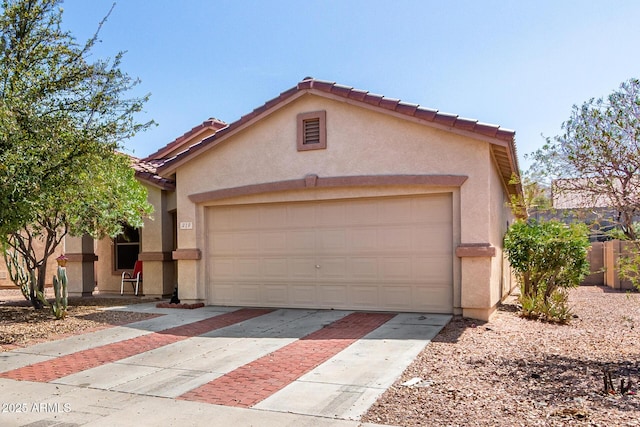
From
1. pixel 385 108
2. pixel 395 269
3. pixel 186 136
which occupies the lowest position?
pixel 395 269

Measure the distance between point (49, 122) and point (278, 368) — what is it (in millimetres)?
5394

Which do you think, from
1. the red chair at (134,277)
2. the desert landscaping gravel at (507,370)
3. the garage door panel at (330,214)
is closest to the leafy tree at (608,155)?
the desert landscaping gravel at (507,370)

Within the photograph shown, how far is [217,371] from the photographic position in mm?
7062

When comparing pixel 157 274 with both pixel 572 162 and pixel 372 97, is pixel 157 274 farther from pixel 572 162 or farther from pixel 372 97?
pixel 572 162

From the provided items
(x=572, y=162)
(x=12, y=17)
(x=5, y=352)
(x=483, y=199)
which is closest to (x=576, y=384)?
(x=572, y=162)

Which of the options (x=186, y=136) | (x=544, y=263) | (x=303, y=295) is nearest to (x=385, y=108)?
(x=303, y=295)

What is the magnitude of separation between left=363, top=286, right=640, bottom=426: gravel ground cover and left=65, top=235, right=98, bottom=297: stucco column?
1113 cm

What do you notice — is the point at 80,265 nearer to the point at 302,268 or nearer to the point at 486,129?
the point at 302,268

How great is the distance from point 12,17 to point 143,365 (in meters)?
6.15

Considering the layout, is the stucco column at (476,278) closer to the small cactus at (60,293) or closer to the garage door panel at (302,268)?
the garage door panel at (302,268)

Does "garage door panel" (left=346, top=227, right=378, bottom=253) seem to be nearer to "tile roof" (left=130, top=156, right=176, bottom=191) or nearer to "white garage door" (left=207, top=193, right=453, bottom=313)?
"white garage door" (left=207, top=193, right=453, bottom=313)

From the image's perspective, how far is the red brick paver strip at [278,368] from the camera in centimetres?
600

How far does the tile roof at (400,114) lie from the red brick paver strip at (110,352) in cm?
424

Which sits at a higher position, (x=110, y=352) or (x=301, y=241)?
(x=301, y=241)
